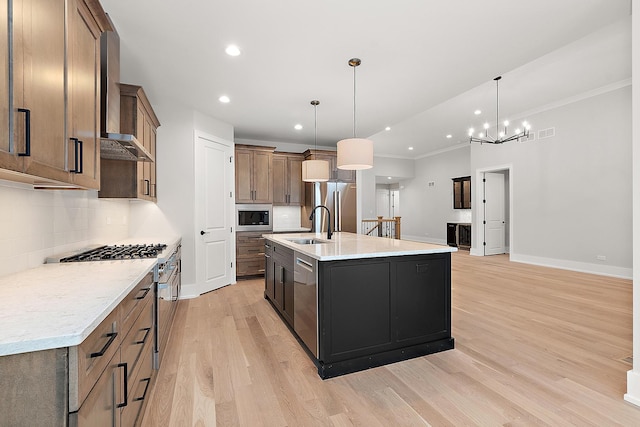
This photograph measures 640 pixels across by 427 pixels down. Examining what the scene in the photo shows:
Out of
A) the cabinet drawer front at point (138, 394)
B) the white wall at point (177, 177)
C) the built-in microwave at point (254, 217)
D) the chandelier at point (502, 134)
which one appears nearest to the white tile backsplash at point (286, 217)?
the built-in microwave at point (254, 217)

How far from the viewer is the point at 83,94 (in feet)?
5.49

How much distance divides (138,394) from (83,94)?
1.68 meters

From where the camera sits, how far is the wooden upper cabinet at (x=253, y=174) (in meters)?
5.71

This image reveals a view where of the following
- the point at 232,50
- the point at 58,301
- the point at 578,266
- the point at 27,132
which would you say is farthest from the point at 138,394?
the point at 578,266

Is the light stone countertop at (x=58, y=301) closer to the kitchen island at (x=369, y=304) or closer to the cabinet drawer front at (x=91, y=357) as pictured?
the cabinet drawer front at (x=91, y=357)

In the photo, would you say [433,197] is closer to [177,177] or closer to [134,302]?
[177,177]

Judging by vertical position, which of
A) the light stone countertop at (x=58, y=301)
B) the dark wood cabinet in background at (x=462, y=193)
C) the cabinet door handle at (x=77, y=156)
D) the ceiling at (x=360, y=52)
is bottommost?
the light stone countertop at (x=58, y=301)

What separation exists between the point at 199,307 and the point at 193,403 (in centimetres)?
213

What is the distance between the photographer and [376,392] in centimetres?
210

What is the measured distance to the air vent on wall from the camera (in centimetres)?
603

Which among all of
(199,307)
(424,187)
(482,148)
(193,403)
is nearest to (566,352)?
(193,403)

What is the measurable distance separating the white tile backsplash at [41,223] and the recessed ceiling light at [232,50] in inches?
72.9

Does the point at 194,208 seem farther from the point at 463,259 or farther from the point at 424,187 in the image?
the point at 424,187

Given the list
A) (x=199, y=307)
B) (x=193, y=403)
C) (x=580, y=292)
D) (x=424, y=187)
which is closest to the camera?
(x=193, y=403)
